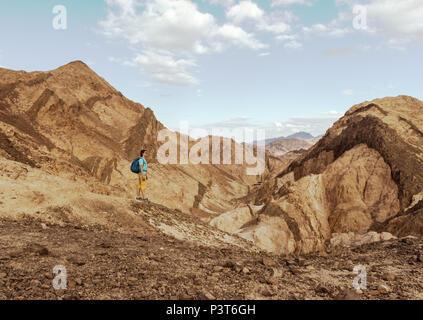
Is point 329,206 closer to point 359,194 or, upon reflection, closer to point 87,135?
point 359,194

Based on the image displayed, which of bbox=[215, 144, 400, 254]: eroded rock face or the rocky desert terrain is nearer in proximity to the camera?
the rocky desert terrain

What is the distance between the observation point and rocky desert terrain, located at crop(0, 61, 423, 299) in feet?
15.7

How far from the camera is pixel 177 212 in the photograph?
12.5m

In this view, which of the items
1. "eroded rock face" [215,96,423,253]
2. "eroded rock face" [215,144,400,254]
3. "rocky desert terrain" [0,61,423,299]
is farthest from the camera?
"eroded rock face" [215,144,400,254]

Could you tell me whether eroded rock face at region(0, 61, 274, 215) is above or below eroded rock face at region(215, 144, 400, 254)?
above

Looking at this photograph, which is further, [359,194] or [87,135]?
[87,135]

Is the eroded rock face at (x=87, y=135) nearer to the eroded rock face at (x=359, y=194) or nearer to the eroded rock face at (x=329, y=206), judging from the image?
the eroded rock face at (x=329, y=206)

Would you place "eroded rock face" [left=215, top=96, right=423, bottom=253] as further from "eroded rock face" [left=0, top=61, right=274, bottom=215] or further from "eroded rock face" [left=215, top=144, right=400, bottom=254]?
"eroded rock face" [left=0, top=61, right=274, bottom=215]

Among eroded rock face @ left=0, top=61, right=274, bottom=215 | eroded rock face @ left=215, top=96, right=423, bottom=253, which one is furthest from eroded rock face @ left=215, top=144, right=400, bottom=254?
eroded rock face @ left=0, top=61, right=274, bottom=215

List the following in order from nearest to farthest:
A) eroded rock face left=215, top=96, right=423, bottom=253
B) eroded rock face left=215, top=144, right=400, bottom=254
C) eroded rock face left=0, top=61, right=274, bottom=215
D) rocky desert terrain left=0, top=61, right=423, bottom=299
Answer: rocky desert terrain left=0, top=61, right=423, bottom=299 < eroded rock face left=215, top=96, right=423, bottom=253 < eroded rock face left=215, top=144, right=400, bottom=254 < eroded rock face left=0, top=61, right=274, bottom=215

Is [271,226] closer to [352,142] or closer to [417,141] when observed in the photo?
[352,142]

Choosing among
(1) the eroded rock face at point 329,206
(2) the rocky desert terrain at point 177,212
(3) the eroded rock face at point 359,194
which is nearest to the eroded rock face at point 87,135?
(2) the rocky desert terrain at point 177,212

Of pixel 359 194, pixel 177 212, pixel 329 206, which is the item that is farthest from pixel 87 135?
pixel 359 194
